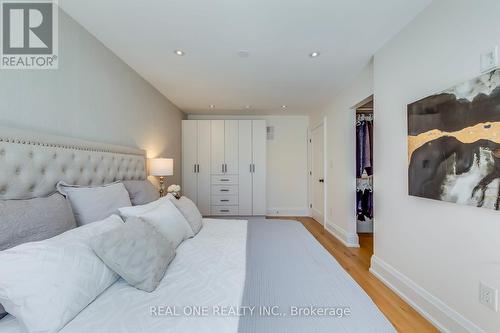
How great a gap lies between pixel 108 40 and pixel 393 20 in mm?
2533

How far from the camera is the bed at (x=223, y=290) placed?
0.86 metres

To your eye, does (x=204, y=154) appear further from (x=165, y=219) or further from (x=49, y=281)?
(x=49, y=281)

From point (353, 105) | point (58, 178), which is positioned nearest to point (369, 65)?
point (353, 105)

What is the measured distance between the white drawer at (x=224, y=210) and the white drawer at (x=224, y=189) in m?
0.28

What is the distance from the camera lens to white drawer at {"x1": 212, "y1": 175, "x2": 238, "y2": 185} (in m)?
4.43

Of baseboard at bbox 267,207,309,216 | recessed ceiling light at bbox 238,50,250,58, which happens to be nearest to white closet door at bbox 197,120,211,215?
baseboard at bbox 267,207,309,216

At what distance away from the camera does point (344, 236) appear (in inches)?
132

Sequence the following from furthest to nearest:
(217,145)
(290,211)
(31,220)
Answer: (290,211) < (217,145) < (31,220)

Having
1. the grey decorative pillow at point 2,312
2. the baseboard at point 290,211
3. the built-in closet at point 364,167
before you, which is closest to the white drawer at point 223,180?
the baseboard at point 290,211

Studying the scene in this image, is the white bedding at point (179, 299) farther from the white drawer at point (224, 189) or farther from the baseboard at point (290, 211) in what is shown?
the baseboard at point (290, 211)

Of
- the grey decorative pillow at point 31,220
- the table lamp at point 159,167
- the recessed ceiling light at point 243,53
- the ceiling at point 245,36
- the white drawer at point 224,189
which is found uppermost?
the ceiling at point 245,36

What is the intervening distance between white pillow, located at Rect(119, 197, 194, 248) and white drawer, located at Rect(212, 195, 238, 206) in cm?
259

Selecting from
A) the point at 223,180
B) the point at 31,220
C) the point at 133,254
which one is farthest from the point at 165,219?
the point at 223,180

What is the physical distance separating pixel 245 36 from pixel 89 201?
6.15 feet
